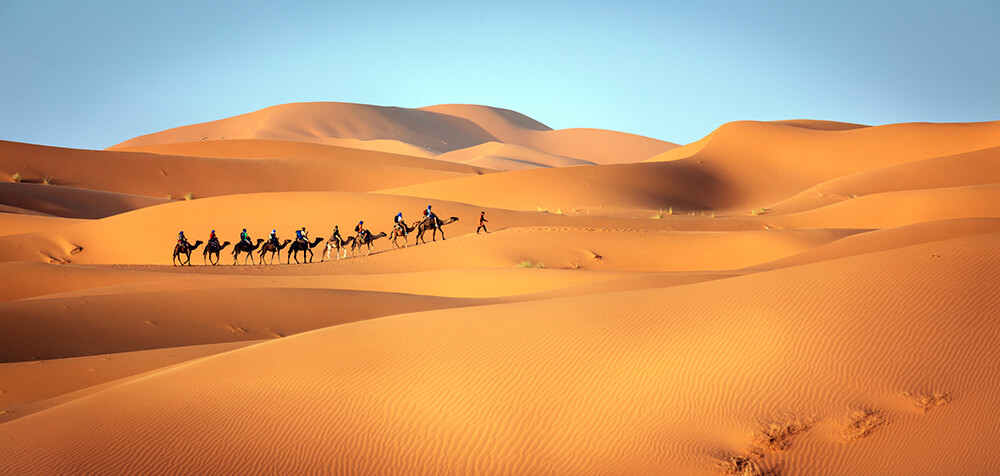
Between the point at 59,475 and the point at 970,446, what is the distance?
6.90 metres

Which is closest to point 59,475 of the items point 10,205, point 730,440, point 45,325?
point 730,440

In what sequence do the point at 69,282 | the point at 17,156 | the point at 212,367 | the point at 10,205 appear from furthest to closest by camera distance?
1. the point at 17,156
2. the point at 10,205
3. the point at 69,282
4. the point at 212,367

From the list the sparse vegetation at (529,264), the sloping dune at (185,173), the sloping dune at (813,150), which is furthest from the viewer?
the sloping dune at (813,150)

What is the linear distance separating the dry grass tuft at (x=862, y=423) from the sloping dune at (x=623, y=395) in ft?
0.07

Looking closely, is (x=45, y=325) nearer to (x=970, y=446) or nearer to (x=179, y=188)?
(x=970, y=446)

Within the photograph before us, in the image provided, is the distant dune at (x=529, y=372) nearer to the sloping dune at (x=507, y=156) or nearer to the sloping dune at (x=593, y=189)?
the sloping dune at (x=593, y=189)

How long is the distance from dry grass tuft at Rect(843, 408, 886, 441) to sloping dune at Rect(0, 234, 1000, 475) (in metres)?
0.02

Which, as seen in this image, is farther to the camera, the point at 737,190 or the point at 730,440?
the point at 737,190

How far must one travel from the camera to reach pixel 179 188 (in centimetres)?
5550

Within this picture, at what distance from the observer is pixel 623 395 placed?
6.85m

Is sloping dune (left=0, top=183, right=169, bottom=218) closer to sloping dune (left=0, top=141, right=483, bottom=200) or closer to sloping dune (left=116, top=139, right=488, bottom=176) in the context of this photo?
sloping dune (left=0, top=141, right=483, bottom=200)

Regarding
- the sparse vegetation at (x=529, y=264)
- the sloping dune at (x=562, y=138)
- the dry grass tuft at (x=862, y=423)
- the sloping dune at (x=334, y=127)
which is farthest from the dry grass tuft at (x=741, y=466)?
the sloping dune at (x=562, y=138)

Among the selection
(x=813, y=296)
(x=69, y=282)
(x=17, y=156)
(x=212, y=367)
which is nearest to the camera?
(x=813, y=296)

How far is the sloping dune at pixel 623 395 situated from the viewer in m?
5.92
